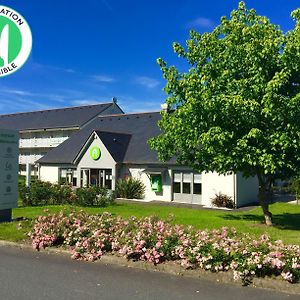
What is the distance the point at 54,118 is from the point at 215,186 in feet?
127

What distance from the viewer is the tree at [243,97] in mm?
13438

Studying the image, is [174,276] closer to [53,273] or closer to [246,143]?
[53,273]

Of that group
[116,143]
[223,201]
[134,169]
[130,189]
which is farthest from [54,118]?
[223,201]

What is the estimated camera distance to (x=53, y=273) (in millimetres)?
7797

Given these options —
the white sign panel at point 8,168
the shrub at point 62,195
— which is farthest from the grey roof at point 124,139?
the white sign panel at point 8,168

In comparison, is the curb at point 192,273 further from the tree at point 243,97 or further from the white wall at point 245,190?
the white wall at point 245,190

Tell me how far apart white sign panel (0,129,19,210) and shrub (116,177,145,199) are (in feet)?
43.8

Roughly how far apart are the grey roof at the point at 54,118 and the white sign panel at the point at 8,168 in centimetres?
3693

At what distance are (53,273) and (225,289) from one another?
3.34 metres

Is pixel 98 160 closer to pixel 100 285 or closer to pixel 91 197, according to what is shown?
pixel 91 197

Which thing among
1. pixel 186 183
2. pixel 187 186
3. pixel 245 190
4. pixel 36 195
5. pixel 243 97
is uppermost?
pixel 243 97

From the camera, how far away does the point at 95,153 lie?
101 ft

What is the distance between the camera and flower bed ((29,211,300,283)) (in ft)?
23.3

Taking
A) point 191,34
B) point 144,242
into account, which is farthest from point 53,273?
point 191,34
